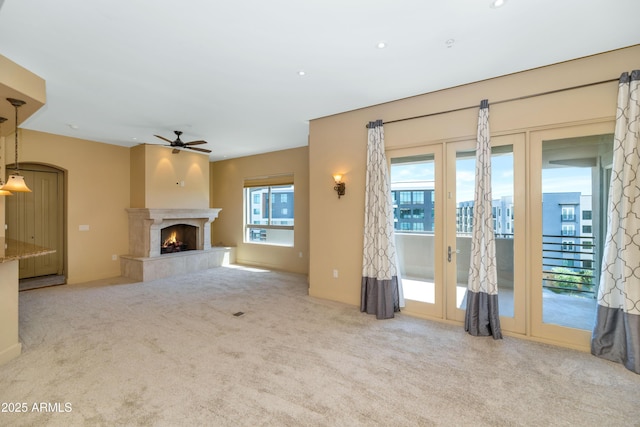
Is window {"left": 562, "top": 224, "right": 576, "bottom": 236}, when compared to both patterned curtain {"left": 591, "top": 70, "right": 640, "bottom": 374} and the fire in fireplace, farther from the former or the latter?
the fire in fireplace

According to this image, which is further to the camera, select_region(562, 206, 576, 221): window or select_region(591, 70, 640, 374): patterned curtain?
select_region(562, 206, 576, 221): window

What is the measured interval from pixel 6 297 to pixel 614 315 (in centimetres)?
600

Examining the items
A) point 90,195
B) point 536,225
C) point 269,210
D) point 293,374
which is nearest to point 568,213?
point 536,225

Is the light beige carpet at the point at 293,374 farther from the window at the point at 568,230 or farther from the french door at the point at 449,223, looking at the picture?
the window at the point at 568,230

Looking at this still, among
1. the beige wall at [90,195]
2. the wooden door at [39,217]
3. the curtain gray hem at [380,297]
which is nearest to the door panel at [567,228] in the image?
the curtain gray hem at [380,297]

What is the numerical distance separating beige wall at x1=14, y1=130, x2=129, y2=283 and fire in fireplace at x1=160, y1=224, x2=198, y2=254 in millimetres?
793

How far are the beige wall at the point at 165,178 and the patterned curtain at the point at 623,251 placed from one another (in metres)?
7.42

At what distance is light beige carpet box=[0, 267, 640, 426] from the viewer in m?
2.04

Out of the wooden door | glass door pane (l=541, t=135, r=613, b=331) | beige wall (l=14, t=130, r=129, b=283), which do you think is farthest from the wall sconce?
the wooden door

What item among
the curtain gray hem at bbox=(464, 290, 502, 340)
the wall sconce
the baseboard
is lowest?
the baseboard

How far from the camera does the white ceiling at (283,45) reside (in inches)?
85.4

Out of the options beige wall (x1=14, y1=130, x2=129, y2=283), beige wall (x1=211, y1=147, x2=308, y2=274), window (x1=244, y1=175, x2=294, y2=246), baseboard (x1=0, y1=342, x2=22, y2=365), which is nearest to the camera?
baseboard (x1=0, y1=342, x2=22, y2=365)

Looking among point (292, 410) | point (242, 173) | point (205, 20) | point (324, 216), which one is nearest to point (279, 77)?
point (205, 20)

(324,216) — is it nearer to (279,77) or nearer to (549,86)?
(279,77)
